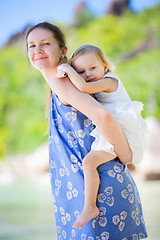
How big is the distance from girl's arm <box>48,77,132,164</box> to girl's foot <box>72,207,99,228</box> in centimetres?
18

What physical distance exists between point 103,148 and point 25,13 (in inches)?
452

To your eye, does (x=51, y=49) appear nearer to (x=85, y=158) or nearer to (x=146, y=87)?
(x=85, y=158)

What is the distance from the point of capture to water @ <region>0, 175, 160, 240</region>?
332 cm

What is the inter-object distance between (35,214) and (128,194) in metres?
3.36

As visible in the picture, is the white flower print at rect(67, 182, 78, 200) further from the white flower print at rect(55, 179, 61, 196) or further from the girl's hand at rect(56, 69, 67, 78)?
the girl's hand at rect(56, 69, 67, 78)

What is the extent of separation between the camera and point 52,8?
1162 cm

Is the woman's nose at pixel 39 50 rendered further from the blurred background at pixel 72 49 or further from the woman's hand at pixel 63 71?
the blurred background at pixel 72 49

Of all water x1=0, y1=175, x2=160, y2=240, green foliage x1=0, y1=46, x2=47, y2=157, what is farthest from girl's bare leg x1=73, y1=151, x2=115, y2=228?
green foliage x1=0, y1=46, x2=47, y2=157

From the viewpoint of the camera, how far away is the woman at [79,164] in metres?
1.13

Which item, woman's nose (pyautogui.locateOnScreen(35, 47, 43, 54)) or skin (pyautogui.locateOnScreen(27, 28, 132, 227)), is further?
woman's nose (pyautogui.locateOnScreen(35, 47, 43, 54))

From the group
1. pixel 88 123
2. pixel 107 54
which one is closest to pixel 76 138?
pixel 88 123

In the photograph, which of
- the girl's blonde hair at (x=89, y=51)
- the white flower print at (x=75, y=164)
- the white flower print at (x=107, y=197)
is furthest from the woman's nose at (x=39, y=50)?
the white flower print at (x=107, y=197)

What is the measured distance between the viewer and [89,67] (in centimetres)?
126

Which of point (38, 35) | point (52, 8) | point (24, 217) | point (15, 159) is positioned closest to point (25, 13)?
point (52, 8)
